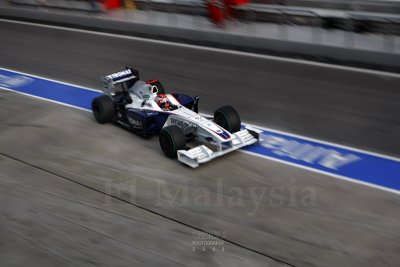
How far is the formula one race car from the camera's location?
9.70m

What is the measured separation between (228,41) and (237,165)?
7973mm

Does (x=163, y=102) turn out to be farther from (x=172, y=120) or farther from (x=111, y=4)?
(x=111, y=4)

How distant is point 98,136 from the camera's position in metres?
11.3

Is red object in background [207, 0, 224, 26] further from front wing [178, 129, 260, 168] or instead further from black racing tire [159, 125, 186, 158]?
Result: black racing tire [159, 125, 186, 158]

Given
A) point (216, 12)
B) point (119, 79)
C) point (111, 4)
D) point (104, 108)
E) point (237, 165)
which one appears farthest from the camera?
point (111, 4)

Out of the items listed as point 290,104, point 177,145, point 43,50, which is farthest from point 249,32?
point 177,145

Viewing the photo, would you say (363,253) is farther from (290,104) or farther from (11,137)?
(11,137)

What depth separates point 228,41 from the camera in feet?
55.2

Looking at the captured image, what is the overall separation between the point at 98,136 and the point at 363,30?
9.18 meters

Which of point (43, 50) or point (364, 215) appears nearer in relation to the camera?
point (364, 215)

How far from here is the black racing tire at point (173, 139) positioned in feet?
31.8

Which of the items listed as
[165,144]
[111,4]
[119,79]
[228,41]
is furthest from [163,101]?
[111,4]

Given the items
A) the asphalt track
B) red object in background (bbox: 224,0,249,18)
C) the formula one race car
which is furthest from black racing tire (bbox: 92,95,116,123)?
red object in background (bbox: 224,0,249,18)

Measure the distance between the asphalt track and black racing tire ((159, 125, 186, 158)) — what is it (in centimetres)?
29
